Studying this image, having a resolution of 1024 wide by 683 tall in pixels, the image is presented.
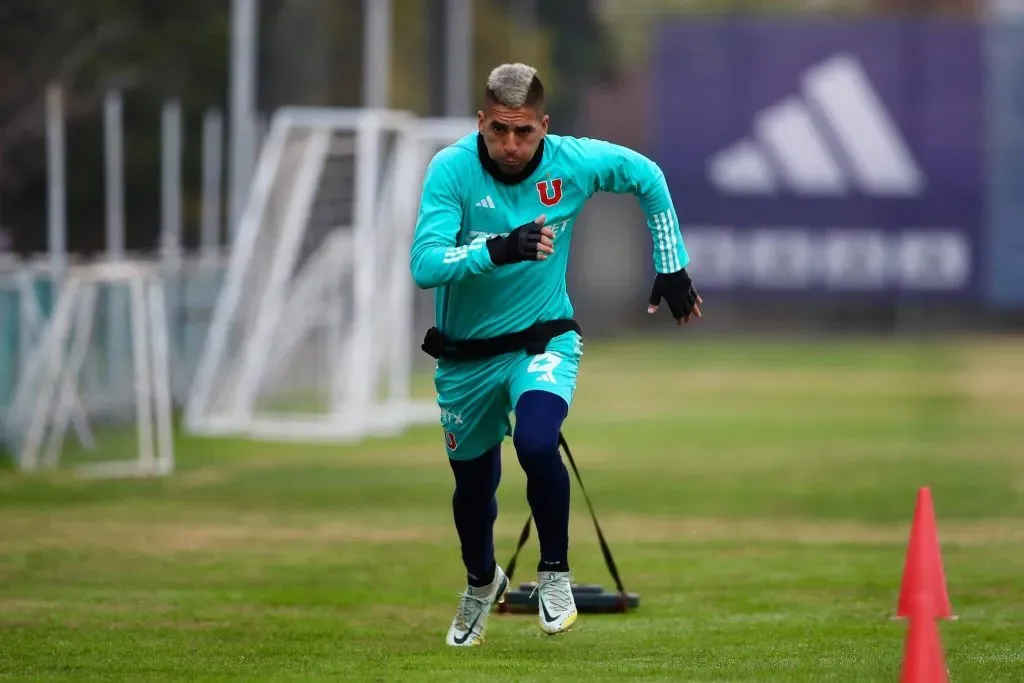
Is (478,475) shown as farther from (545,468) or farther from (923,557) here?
(923,557)

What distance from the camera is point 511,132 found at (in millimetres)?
8828

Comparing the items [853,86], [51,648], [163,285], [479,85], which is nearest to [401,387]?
[163,285]

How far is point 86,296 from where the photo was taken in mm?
21094

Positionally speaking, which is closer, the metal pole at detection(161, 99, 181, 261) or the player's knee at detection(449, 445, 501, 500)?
the player's knee at detection(449, 445, 501, 500)

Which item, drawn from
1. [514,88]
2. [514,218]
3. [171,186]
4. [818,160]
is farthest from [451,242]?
[818,160]

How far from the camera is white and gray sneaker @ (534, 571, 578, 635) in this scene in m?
9.00

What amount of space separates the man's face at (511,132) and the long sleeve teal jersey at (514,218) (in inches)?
7.5

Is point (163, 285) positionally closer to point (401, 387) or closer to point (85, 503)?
point (401, 387)

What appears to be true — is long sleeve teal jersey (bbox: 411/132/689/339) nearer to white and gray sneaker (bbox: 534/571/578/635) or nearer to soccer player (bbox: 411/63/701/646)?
soccer player (bbox: 411/63/701/646)

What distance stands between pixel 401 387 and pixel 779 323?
89.3 ft

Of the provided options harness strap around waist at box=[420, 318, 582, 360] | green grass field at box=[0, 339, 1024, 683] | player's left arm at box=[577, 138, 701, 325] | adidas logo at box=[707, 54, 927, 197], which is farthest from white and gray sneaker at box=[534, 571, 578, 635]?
adidas logo at box=[707, 54, 927, 197]

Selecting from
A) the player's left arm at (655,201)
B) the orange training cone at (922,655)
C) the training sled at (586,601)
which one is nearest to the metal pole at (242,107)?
the training sled at (586,601)

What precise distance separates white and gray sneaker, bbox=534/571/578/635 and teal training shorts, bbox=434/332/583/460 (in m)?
0.62

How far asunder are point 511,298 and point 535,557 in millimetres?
4979
